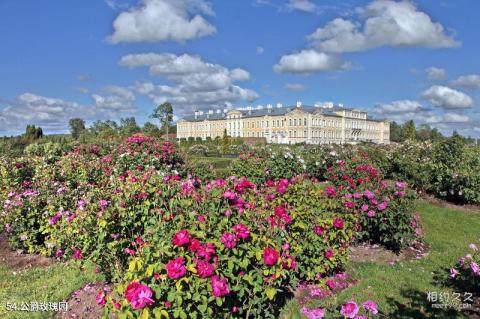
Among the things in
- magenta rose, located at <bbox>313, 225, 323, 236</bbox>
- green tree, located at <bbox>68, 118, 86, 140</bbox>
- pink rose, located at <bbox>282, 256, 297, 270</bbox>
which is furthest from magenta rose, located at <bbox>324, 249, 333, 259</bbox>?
green tree, located at <bbox>68, 118, 86, 140</bbox>

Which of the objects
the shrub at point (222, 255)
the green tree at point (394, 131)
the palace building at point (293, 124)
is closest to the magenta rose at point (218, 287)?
the shrub at point (222, 255)

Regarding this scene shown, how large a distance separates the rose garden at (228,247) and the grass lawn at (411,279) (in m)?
0.02

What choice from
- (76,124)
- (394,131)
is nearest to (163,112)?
(76,124)

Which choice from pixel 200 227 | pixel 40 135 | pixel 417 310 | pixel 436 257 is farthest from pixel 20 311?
pixel 40 135

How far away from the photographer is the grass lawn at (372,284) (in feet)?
12.8

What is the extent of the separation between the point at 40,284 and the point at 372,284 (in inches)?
159

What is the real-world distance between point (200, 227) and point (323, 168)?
10479 mm

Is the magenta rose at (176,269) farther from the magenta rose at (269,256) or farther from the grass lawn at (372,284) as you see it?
the grass lawn at (372,284)

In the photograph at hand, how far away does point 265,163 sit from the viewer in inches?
440

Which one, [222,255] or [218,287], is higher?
[222,255]

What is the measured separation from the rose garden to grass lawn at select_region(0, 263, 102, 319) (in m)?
0.02

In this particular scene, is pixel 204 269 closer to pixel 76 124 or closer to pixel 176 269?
pixel 176 269

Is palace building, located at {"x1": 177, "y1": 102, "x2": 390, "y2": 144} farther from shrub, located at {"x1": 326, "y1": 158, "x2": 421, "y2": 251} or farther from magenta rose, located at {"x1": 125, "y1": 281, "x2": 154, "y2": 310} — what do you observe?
magenta rose, located at {"x1": 125, "y1": 281, "x2": 154, "y2": 310}

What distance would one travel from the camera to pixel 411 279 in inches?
189
